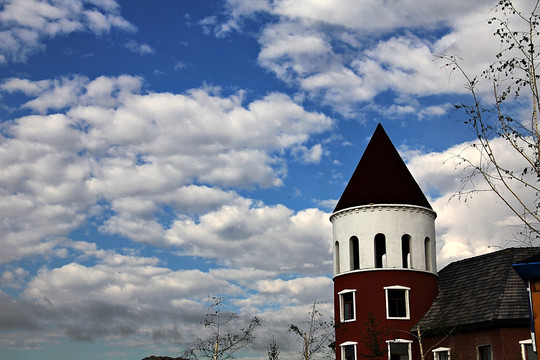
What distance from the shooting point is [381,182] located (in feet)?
127

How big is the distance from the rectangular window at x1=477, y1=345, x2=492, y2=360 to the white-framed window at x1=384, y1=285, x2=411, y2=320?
5.12 m

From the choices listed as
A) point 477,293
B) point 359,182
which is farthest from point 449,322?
point 359,182

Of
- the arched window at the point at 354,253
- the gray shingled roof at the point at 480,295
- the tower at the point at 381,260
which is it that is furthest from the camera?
the arched window at the point at 354,253

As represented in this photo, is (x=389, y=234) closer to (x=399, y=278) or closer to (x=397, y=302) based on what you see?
(x=399, y=278)

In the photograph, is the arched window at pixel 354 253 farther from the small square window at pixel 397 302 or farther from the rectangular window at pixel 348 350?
the rectangular window at pixel 348 350

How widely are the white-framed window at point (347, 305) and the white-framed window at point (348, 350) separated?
1.37 m

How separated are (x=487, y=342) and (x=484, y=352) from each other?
751 millimetres

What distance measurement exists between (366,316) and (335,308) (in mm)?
2985

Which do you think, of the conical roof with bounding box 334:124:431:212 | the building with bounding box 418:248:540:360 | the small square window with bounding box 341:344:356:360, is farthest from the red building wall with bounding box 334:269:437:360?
the conical roof with bounding box 334:124:431:212

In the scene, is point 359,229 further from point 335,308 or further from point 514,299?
point 514,299

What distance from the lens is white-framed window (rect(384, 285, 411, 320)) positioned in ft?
119

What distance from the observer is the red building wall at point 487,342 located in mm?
30062

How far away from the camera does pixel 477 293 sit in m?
34.6

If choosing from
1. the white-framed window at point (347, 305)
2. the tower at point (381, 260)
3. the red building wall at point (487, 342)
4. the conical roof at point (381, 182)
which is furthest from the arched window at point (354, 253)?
the red building wall at point (487, 342)
